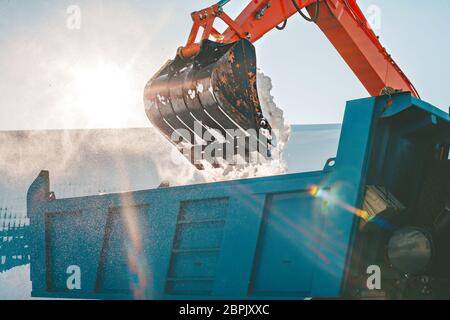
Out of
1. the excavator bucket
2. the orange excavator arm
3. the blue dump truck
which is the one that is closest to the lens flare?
the blue dump truck

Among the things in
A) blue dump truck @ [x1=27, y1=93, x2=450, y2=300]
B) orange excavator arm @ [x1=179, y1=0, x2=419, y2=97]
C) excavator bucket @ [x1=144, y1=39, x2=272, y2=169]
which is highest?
orange excavator arm @ [x1=179, y1=0, x2=419, y2=97]

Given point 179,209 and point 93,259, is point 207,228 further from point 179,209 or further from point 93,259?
point 93,259

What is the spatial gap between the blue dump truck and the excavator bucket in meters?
0.88

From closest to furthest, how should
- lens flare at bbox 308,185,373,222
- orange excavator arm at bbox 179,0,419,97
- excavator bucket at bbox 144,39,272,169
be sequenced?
lens flare at bbox 308,185,373,222 → excavator bucket at bbox 144,39,272,169 → orange excavator arm at bbox 179,0,419,97

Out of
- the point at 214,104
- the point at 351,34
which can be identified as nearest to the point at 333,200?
the point at 214,104

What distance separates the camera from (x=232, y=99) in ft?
17.1

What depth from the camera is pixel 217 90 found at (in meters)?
5.14

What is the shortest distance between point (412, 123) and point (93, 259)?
3.01 meters

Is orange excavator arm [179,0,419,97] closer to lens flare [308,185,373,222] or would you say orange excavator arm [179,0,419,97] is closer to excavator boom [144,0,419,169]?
excavator boom [144,0,419,169]

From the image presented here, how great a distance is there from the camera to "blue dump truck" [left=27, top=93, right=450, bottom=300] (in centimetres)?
376

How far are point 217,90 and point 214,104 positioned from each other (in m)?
0.12

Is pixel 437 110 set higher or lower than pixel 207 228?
higher
